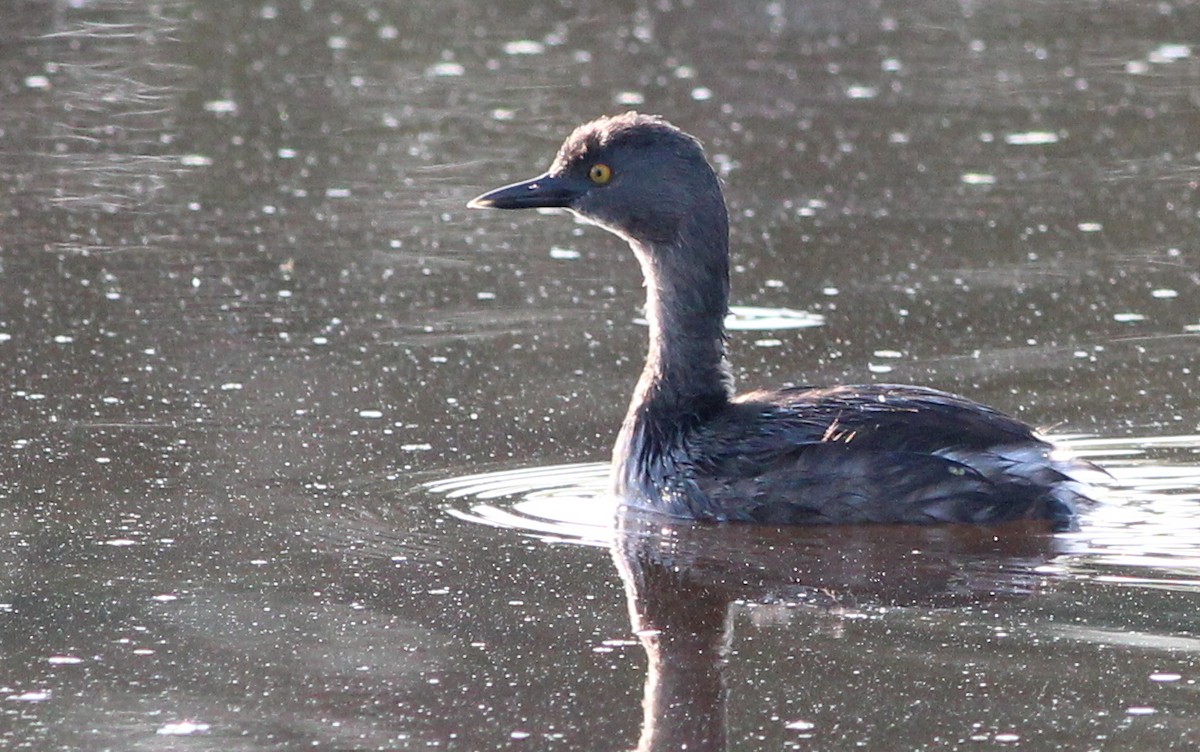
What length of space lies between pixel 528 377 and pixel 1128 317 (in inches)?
108

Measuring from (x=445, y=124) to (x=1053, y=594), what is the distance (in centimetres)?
823

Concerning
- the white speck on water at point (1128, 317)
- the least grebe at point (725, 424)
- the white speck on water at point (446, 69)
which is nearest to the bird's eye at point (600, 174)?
the least grebe at point (725, 424)

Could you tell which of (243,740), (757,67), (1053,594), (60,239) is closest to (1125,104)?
(757,67)

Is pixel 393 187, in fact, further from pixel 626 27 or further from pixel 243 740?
pixel 243 740

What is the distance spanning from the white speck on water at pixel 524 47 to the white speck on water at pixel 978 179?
5.05m

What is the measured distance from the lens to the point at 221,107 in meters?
13.7

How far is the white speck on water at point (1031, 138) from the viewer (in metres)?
12.8

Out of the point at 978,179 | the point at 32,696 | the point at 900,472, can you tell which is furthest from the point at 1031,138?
the point at 32,696

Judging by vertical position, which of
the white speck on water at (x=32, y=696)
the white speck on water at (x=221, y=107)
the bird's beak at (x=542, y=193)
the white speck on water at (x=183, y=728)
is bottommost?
the white speck on water at (x=221, y=107)

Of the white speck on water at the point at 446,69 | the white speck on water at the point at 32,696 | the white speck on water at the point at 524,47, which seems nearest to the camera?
the white speck on water at the point at 32,696

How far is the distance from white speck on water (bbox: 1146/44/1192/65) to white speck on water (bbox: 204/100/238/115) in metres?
6.83

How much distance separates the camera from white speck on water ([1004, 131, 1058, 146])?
505 inches

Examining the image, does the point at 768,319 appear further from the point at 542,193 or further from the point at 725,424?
the point at 725,424

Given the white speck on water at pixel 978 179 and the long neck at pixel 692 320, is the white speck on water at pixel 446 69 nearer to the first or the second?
the white speck on water at pixel 978 179
